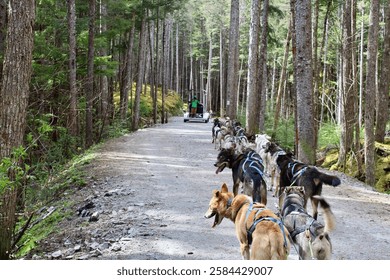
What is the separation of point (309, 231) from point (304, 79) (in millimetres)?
7061

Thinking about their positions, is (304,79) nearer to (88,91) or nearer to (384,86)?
(384,86)

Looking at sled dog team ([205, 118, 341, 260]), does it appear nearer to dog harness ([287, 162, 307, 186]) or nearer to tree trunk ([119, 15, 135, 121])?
dog harness ([287, 162, 307, 186])

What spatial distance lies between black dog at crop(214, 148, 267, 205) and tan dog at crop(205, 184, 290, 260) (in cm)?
201

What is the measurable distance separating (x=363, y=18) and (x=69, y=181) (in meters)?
26.8

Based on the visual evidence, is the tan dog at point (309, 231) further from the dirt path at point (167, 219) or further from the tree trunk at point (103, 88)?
the tree trunk at point (103, 88)

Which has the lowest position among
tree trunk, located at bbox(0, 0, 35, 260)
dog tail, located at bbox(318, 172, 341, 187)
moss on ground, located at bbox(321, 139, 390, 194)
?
moss on ground, located at bbox(321, 139, 390, 194)

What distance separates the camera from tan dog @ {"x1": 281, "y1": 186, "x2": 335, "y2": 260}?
4.81 metres


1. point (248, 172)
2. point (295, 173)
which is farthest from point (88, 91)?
point (295, 173)

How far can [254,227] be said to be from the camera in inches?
185

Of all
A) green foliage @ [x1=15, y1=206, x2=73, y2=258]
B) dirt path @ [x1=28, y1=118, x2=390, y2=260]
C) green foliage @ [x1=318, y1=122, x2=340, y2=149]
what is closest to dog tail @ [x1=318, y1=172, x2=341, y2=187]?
dirt path @ [x1=28, y1=118, x2=390, y2=260]

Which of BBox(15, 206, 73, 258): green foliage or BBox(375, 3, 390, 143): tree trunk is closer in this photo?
BBox(15, 206, 73, 258): green foliage

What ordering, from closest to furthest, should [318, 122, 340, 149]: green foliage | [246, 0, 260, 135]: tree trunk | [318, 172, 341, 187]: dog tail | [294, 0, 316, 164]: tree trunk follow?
[318, 172, 341, 187]: dog tail < [294, 0, 316, 164]: tree trunk < [246, 0, 260, 135]: tree trunk < [318, 122, 340, 149]: green foliage
